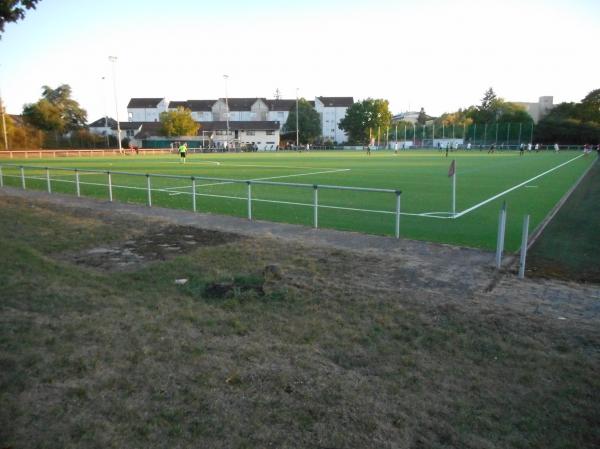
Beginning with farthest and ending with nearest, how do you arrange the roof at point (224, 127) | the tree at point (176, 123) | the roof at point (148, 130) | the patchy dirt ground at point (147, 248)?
the roof at point (224, 127), the roof at point (148, 130), the tree at point (176, 123), the patchy dirt ground at point (147, 248)

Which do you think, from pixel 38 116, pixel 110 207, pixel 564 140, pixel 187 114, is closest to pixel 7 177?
pixel 110 207

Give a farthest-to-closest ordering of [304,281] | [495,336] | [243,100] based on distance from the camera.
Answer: [243,100], [304,281], [495,336]

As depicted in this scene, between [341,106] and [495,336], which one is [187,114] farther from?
[495,336]

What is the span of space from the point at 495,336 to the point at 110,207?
38.8 ft

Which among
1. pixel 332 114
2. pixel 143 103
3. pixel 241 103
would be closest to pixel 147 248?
pixel 241 103

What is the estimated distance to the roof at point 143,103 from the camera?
126 m

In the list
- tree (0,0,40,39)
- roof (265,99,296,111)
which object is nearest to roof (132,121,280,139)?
roof (265,99,296,111)

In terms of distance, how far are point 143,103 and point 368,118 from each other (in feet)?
201

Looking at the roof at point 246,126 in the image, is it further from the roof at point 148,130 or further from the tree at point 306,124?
the roof at point 148,130

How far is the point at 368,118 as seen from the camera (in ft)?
369

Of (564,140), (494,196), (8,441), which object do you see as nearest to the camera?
(8,441)

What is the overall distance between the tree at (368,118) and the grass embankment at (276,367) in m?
110

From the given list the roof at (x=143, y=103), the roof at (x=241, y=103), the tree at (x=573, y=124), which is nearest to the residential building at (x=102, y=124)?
the roof at (x=143, y=103)

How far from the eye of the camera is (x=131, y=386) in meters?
3.75
